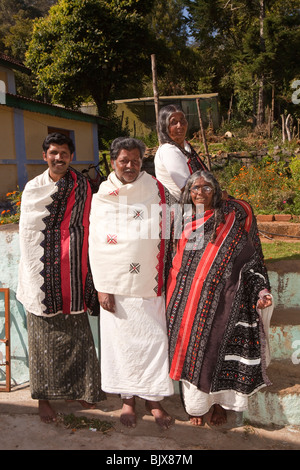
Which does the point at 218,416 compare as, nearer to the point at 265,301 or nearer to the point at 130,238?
the point at 265,301

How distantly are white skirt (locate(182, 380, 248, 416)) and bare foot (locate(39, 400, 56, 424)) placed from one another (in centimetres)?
98

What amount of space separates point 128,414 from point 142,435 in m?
0.18

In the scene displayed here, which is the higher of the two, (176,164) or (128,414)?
(176,164)

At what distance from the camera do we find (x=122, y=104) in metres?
20.1

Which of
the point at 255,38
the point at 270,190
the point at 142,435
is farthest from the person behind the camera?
the point at 255,38

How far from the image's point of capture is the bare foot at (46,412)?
3.01 metres

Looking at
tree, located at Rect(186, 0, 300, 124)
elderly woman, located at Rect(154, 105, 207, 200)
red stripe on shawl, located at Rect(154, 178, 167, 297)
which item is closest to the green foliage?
elderly woman, located at Rect(154, 105, 207, 200)

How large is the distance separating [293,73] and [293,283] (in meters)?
14.9

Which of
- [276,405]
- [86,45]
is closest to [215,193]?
[276,405]

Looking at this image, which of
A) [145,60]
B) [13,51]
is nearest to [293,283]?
[145,60]

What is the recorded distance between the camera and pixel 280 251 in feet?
15.4

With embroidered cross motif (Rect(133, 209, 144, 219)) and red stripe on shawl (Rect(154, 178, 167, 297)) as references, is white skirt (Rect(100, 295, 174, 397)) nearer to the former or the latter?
red stripe on shawl (Rect(154, 178, 167, 297))

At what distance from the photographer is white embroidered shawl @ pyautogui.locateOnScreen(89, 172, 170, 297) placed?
2.71 meters
